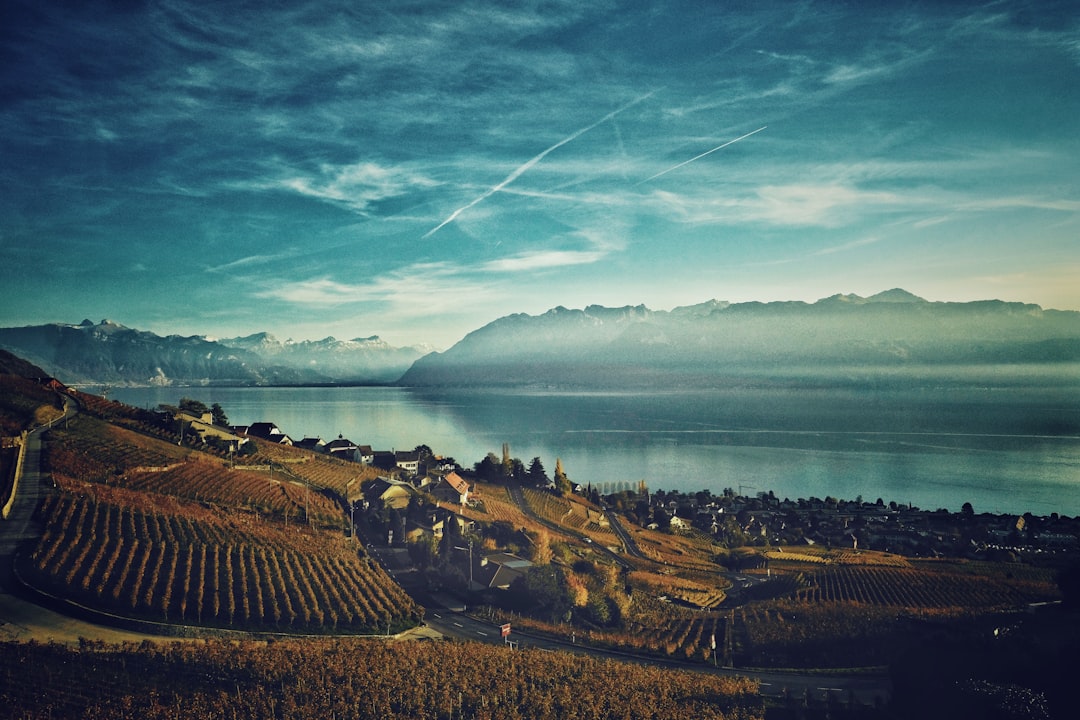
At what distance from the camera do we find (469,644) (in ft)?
36.6

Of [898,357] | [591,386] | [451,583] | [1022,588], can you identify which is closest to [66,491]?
[451,583]

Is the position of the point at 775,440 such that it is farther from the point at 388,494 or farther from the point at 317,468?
the point at 388,494

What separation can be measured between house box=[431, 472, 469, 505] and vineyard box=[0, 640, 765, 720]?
12.2 m

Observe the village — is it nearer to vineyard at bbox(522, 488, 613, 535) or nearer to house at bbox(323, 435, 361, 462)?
house at bbox(323, 435, 361, 462)

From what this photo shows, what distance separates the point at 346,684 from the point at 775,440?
199 feet

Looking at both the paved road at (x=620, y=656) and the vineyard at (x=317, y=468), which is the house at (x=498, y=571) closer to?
the paved road at (x=620, y=656)

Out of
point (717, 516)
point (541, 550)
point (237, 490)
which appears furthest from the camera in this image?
point (717, 516)

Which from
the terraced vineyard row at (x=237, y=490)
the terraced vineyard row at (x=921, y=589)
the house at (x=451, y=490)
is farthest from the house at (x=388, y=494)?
the terraced vineyard row at (x=921, y=589)

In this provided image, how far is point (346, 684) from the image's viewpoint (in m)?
8.94

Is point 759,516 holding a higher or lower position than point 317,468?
lower

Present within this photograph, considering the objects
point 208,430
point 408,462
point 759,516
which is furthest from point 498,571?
point 759,516

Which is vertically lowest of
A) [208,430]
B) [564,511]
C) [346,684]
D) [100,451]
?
[564,511]

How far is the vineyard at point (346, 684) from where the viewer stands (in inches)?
307

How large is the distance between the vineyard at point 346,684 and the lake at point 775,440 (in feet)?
90.8
